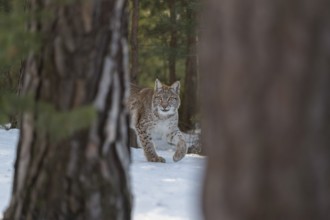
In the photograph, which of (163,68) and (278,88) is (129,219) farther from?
(163,68)

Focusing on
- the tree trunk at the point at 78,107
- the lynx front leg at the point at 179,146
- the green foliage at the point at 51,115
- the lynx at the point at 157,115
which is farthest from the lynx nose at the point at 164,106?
the green foliage at the point at 51,115

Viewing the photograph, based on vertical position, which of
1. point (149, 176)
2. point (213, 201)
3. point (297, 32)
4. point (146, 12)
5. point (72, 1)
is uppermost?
point (146, 12)

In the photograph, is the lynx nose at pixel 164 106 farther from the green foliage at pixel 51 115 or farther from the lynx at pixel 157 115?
the green foliage at pixel 51 115

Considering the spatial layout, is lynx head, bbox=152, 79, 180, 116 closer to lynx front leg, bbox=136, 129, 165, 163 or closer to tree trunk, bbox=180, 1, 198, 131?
lynx front leg, bbox=136, 129, 165, 163

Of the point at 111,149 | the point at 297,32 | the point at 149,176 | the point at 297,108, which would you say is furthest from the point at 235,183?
the point at 149,176

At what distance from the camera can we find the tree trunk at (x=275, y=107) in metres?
2.70

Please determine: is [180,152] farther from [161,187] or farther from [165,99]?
[161,187]

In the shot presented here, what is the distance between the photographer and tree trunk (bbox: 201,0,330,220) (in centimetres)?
270

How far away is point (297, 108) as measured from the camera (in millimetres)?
2691

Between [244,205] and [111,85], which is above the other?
[111,85]

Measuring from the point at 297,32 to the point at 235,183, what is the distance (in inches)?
25.5

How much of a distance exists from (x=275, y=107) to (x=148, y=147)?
24.6ft

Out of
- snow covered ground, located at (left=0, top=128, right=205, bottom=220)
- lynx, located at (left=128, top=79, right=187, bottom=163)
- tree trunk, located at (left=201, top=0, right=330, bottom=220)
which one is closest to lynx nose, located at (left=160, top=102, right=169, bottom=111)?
lynx, located at (left=128, top=79, right=187, bottom=163)

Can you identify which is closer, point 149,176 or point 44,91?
point 44,91
